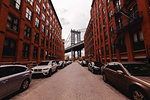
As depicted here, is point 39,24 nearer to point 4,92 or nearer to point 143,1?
point 4,92

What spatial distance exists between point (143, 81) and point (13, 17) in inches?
591

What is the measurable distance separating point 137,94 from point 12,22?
48.2ft

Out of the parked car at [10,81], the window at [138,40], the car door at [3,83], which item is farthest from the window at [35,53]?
the window at [138,40]

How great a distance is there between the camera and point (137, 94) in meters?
2.52

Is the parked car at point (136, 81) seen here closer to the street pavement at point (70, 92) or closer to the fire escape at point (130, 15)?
the street pavement at point (70, 92)

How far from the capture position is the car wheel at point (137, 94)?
2338 mm

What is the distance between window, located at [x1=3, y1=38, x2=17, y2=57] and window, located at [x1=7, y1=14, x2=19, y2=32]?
1.90 m

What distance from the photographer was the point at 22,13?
36.5 feet

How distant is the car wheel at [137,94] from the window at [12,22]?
1400 centimetres

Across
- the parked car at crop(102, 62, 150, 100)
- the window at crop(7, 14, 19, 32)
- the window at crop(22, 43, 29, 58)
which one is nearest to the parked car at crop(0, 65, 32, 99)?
the parked car at crop(102, 62, 150, 100)

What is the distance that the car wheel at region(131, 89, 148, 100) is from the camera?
234 centimetres

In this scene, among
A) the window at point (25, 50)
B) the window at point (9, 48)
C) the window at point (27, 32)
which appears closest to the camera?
the window at point (9, 48)

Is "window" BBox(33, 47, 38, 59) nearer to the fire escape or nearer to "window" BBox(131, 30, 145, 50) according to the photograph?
the fire escape

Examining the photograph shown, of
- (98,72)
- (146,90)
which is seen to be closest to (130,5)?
(98,72)
